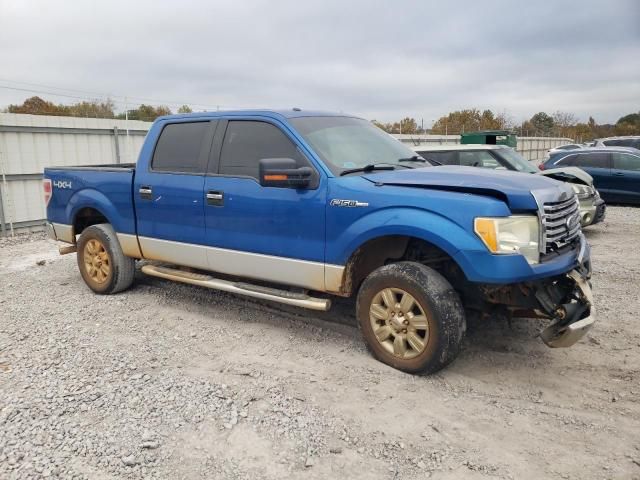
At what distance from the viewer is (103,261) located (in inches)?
235

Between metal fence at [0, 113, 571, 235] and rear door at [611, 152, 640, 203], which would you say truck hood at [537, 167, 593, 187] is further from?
metal fence at [0, 113, 571, 235]

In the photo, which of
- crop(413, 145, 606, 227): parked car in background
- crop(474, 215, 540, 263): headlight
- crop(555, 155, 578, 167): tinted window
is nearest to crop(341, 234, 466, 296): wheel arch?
crop(474, 215, 540, 263): headlight

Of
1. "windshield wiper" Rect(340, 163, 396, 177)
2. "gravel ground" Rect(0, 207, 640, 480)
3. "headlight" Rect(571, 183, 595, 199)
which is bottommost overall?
"gravel ground" Rect(0, 207, 640, 480)

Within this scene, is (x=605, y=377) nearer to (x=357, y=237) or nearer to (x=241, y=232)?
(x=357, y=237)

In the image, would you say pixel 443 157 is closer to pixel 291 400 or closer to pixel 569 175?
pixel 569 175

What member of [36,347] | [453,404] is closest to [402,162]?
[453,404]

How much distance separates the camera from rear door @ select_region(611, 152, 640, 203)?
12.5 m

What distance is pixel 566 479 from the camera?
8.82 feet

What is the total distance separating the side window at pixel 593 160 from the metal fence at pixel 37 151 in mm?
11033

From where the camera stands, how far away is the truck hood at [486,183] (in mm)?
3562

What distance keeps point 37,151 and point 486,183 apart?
9663 mm

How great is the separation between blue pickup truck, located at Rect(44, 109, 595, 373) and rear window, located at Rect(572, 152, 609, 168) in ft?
32.1

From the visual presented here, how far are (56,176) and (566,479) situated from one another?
6.14 metres

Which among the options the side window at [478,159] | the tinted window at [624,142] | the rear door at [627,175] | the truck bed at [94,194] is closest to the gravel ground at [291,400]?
the truck bed at [94,194]
